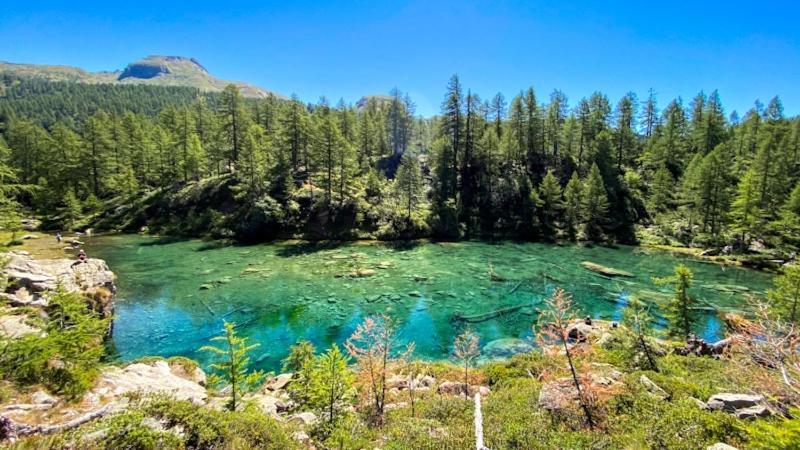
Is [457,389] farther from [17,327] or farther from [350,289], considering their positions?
[350,289]

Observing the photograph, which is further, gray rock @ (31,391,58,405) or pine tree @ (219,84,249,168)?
pine tree @ (219,84,249,168)

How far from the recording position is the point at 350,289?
30.3m

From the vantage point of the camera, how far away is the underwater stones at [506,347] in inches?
781

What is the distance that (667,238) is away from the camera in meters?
51.2

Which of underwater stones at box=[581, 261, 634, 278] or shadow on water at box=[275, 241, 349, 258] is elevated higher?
shadow on water at box=[275, 241, 349, 258]

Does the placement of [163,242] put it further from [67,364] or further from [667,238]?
[667,238]

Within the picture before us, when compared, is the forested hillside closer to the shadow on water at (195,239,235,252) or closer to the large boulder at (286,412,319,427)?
the shadow on water at (195,239,235,252)

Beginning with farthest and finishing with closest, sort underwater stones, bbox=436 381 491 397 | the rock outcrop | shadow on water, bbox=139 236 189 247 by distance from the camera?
1. shadow on water, bbox=139 236 189 247
2. the rock outcrop
3. underwater stones, bbox=436 381 491 397

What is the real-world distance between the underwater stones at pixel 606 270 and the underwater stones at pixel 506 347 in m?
19.1

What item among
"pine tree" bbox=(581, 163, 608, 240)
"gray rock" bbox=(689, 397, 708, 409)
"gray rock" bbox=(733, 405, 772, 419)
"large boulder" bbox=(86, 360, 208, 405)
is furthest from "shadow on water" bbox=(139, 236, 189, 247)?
"pine tree" bbox=(581, 163, 608, 240)

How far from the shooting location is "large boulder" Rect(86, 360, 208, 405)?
10.9 metres

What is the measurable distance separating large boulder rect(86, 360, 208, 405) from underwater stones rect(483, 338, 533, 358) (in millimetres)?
14286

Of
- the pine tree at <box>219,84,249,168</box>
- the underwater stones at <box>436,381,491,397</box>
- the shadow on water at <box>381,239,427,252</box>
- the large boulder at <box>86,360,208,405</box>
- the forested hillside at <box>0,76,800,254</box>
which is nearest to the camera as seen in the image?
the large boulder at <box>86,360,208,405</box>

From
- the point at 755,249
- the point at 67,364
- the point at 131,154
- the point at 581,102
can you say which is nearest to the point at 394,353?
the point at 67,364
